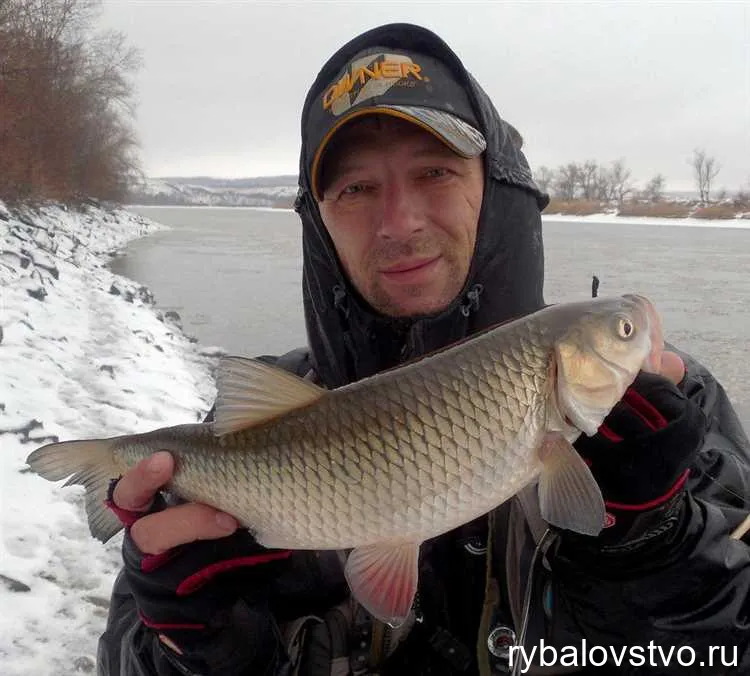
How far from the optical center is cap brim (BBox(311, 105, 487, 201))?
185 centimetres

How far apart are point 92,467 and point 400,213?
3.88 feet

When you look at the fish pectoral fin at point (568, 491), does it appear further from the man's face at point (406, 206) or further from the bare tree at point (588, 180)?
the bare tree at point (588, 180)

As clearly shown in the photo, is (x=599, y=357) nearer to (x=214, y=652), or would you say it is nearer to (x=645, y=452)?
(x=645, y=452)

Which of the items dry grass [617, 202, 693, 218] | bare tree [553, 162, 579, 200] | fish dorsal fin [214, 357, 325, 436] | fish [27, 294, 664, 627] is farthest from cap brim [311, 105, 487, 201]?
bare tree [553, 162, 579, 200]

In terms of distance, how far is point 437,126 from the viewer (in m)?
1.85

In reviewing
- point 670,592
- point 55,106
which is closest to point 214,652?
point 670,592

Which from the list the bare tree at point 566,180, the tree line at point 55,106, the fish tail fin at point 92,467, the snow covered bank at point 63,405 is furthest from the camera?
the bare tree at point 566,180

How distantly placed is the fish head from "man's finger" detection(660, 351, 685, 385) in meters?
0.13

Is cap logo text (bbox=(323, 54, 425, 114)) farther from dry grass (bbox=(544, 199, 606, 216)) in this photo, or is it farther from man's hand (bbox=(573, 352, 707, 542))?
dry grass (bbox=(544, 199, 606, 216))

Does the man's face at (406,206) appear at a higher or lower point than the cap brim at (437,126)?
lower

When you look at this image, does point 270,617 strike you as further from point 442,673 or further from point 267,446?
point 267,446

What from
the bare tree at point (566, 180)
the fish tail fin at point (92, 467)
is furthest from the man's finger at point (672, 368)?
the bare tree at point (566, 180)

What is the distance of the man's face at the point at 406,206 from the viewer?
1974 mm

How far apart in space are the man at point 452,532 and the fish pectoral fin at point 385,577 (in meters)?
0.27
